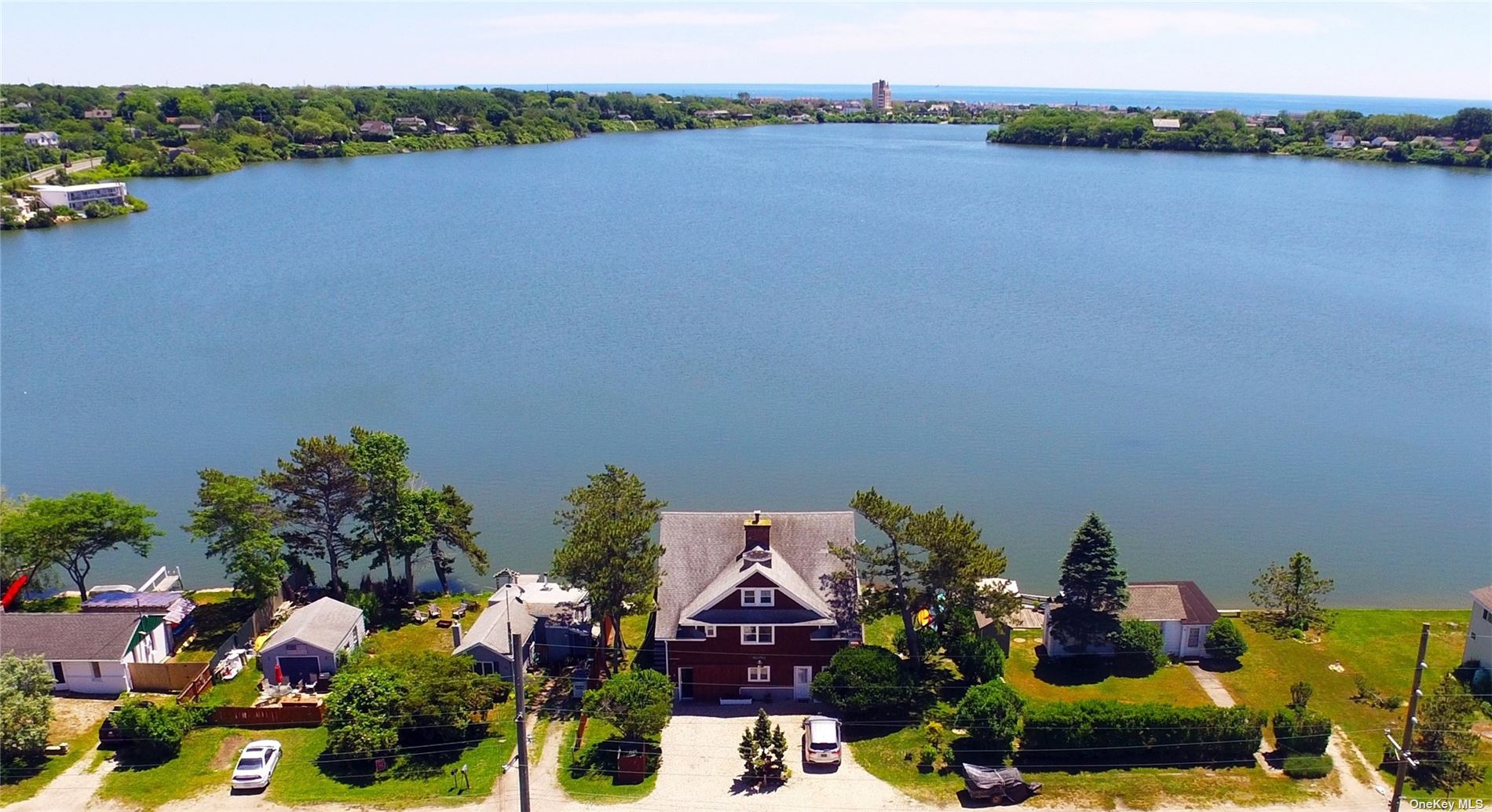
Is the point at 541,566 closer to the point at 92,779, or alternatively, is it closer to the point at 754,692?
the point at 754,692

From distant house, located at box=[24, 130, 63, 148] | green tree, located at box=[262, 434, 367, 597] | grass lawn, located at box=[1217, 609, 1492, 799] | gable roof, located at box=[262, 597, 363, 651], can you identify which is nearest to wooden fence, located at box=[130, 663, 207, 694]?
gable roof, located at box=[262, 597, 363, 651]

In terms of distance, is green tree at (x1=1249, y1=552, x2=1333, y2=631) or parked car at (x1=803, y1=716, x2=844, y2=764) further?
green tree at (x1=1249, y1=552, x2=1333, y2=631)

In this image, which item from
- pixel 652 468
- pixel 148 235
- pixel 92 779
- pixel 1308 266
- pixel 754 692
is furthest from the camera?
pixel 148 235

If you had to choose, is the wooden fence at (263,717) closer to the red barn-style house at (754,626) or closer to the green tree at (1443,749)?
the red barn-style house at (754,626)

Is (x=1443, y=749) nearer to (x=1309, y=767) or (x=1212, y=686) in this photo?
A: (x=1309, y=767)

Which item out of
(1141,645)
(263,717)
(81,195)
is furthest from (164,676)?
(81,195)

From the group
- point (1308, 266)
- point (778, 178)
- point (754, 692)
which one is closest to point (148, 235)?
point (778, 178)

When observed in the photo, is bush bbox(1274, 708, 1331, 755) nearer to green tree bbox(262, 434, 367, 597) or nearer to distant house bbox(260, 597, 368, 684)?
distant house bbox(260, 597, 368, 684)
